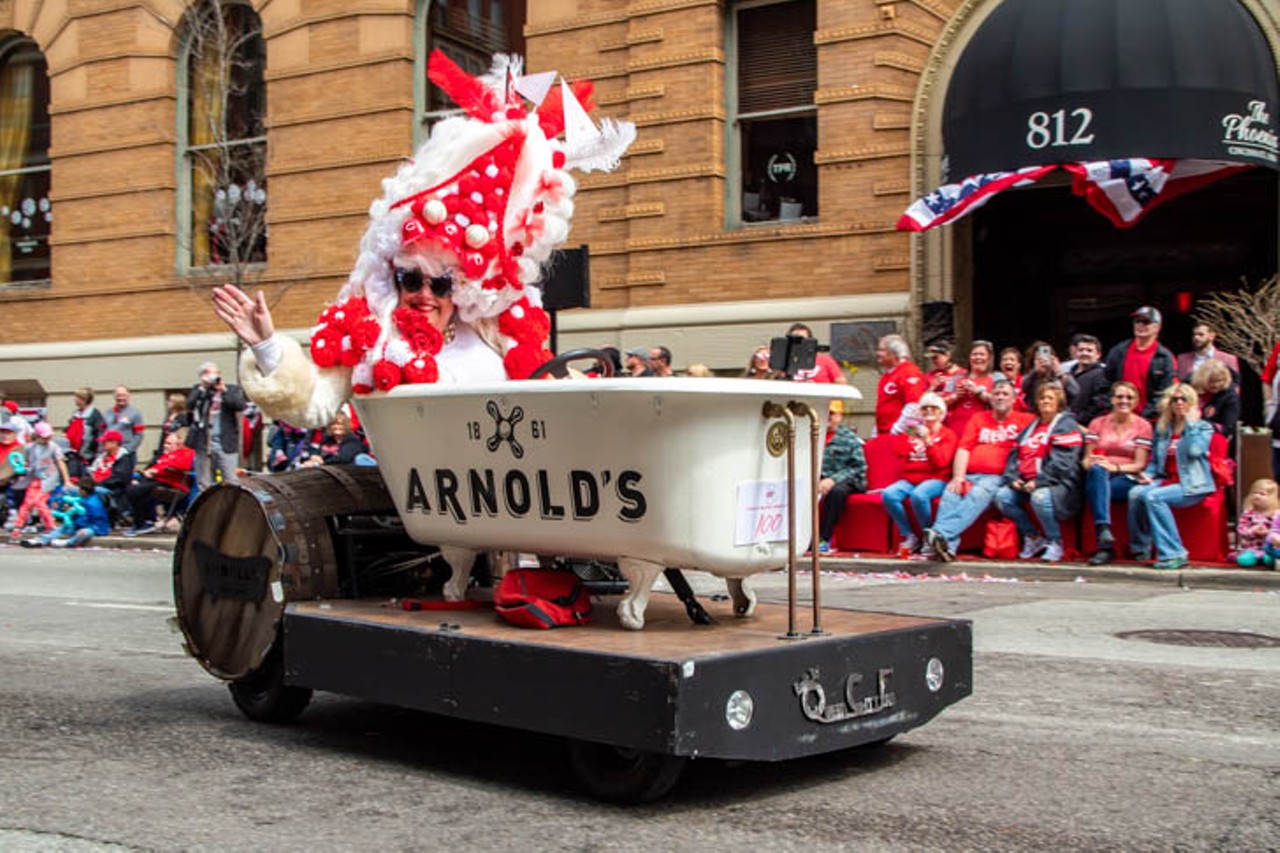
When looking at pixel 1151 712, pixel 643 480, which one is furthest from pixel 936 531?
pixel 643 480

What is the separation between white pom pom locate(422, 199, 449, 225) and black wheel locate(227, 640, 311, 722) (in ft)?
5.77

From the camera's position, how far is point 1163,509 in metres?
11.8

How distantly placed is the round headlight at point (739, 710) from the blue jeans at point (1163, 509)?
8.24m

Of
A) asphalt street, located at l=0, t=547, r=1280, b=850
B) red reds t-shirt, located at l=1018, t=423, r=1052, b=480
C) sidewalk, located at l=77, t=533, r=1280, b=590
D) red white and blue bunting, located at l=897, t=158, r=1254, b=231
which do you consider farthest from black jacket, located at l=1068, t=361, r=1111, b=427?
asphalt street, located at l=0, t=547, r=1280, b=850

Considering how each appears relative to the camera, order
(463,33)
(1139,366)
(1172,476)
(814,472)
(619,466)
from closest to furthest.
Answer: (619,466), (814,472), (1172,476), (1139,366), (463,33)

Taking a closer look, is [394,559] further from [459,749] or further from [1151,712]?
[1151,712]

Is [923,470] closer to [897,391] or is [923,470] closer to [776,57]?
[897,391]

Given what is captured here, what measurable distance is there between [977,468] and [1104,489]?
3.78ft

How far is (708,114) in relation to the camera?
17953 millimetres

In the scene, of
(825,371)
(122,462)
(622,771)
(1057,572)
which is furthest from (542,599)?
(122,462)

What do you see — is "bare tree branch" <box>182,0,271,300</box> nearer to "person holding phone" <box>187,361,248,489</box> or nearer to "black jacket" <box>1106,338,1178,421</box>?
"person holding phone" <box>187,361,248,489</box>

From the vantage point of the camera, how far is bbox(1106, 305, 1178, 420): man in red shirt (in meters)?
12.6

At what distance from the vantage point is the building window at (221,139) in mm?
21688

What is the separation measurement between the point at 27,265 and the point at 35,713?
20.1 metres
